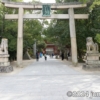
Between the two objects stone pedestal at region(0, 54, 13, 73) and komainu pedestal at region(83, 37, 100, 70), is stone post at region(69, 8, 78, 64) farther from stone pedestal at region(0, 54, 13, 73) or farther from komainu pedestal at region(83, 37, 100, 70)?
stone pedestal at region(0, 54, 13, 73)

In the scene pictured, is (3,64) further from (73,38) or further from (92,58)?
(73,38)

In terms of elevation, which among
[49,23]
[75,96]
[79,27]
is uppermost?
[49,23]

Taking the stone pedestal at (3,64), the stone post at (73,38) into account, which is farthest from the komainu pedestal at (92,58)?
the stone pedestal at (3,64)

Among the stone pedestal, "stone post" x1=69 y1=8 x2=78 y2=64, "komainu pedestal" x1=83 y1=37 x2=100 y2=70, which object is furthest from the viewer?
"stone post" x1=69 y1=8 x2=78 y2=64

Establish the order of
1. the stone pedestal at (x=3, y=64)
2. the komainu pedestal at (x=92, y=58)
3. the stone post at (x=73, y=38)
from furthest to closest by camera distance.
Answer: the stone post at (x=73, y=38) → the komainu pedestal at (x=92, y=58) → the stone pedestal at (x=3, y=64)

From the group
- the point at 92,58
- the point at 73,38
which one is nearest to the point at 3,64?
the point at 92,58

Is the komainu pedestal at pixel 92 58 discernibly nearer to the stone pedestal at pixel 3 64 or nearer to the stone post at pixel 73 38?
the stone post at pixel 73 38

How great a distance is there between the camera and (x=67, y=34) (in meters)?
19.8

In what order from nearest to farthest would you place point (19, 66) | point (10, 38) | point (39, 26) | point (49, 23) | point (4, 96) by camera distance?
point (4, 96) → point (19, 66) → point (10, 38) → point (39, 26) → point (49, 23)

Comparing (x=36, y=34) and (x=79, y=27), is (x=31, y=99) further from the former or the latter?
(x=36, y=34)

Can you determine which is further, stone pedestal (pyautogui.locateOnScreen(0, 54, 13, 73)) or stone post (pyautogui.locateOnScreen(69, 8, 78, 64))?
stone post (pyautogui.locateOnScreen(69, 8, 78, 64))

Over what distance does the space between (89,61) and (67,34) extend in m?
6.50

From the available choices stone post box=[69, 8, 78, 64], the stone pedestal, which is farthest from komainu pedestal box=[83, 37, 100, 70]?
the stone pedestal

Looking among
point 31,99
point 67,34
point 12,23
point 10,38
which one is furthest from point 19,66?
point 31,99
